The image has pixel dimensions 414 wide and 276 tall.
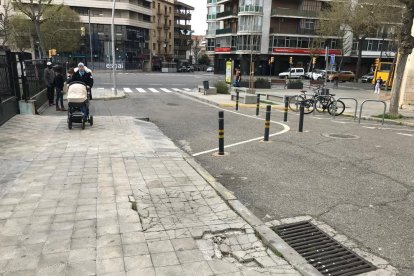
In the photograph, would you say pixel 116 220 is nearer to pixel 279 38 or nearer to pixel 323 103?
pixel 323 103

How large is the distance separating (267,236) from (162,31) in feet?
308

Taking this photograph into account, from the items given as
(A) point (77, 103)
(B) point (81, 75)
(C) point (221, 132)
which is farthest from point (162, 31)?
(C) point (221, 132)

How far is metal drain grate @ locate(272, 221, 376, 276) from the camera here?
12.6 ft

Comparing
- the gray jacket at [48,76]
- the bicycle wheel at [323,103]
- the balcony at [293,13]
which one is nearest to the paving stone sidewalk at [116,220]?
the gray jacket at [48,76]

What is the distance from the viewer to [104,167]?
6824 millimetres

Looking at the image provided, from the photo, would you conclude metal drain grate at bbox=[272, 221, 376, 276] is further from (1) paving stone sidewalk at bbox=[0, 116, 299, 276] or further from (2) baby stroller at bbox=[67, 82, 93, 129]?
(2) baby stroller at bbox=[67, 82, 93, 129]

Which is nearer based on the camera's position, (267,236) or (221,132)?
(267,236)

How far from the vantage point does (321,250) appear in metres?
4.22

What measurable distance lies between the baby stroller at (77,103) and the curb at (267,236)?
19.7 ft

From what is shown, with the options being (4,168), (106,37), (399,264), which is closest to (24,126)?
(4,168)

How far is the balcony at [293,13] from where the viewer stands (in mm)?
61062

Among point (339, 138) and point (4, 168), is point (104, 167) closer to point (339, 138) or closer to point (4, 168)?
point (4, 168)

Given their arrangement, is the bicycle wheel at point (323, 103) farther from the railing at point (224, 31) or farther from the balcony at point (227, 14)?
the balcony at point (227, 14)

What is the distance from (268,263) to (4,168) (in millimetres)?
5318
